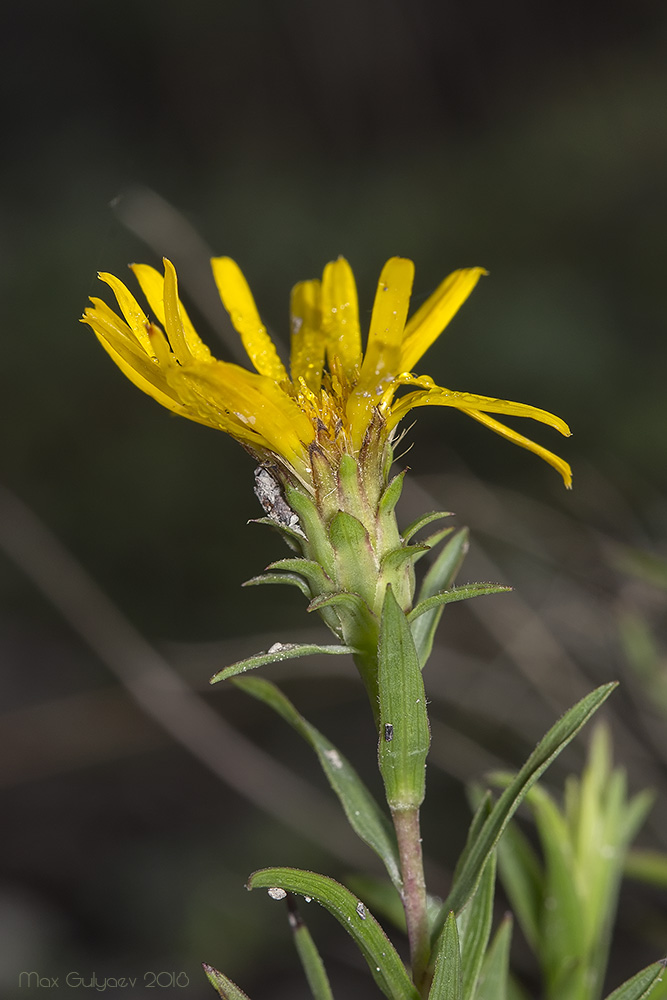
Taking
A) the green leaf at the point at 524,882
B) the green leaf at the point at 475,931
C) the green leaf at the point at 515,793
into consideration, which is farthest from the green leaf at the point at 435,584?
the green leaf at the point at 524,882

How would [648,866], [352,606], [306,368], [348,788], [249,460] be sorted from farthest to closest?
[249,460]
[648,866]
[306,368]
[348,788]
[352,606]

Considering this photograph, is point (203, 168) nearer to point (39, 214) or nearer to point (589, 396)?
point (39, 214)

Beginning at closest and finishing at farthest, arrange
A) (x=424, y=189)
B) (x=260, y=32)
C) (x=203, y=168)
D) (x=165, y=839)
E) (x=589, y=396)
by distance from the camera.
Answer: (x=165, y=839) < (x=589, y=396) < (x=424, y=189) < (x=203, y=168) < (x=260, y=32)

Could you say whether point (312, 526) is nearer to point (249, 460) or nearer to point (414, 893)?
point (414, 893)

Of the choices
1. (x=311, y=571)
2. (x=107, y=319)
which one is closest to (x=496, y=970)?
(x=311, y=571)

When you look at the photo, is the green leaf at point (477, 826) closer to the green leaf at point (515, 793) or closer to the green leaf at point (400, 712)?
the green leaf at point (515, 793)

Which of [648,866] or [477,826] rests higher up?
[477,826]

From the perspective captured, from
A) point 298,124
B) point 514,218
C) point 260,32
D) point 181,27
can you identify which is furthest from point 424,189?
point 181,27
